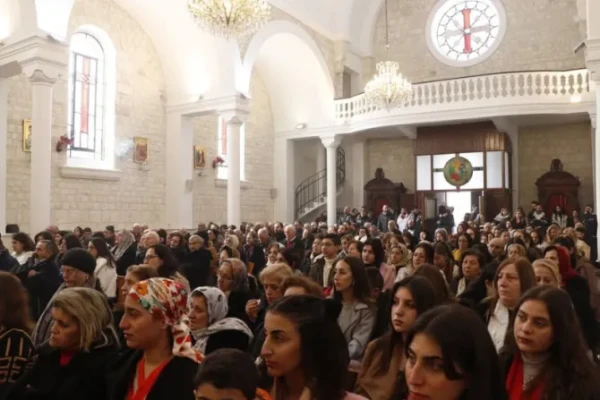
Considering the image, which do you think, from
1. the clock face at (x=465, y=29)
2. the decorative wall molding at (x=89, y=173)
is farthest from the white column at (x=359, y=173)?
the decorative wall molding at (x=89, y=173)

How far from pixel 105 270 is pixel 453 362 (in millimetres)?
4889

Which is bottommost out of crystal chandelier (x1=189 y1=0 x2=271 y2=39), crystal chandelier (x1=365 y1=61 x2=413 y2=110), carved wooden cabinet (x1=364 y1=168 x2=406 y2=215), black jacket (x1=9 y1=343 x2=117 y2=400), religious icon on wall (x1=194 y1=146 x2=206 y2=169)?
black jacket (x1=9 y1=343 x2=117 y2=400)

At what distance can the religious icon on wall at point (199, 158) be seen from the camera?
56.9 feet

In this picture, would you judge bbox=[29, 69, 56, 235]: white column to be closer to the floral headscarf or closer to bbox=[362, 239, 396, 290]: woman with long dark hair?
bbox=[362, 239, 396, 290]: woman with long dark hair

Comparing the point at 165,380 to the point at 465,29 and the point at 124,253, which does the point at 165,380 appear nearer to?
the point at 124,253

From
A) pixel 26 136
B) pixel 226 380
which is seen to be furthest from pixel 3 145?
pixel 226 380

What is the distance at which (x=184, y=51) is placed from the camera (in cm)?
1588

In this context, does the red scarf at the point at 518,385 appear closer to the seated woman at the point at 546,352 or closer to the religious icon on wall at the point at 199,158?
the seated woman at the point at 546,352

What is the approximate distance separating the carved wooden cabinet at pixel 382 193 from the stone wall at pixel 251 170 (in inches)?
137

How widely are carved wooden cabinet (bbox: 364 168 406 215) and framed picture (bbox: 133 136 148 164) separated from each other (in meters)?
7.74

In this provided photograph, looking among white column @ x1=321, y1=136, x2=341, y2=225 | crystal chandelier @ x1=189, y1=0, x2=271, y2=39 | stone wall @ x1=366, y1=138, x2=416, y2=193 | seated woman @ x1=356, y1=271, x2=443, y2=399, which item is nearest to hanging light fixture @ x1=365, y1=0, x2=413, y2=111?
white column @ x1=321, y1=136, x2=341, y2=225

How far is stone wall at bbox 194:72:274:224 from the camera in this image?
58.3 ft

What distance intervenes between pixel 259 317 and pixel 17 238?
3897 mm

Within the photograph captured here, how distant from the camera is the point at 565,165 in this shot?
726 inches
